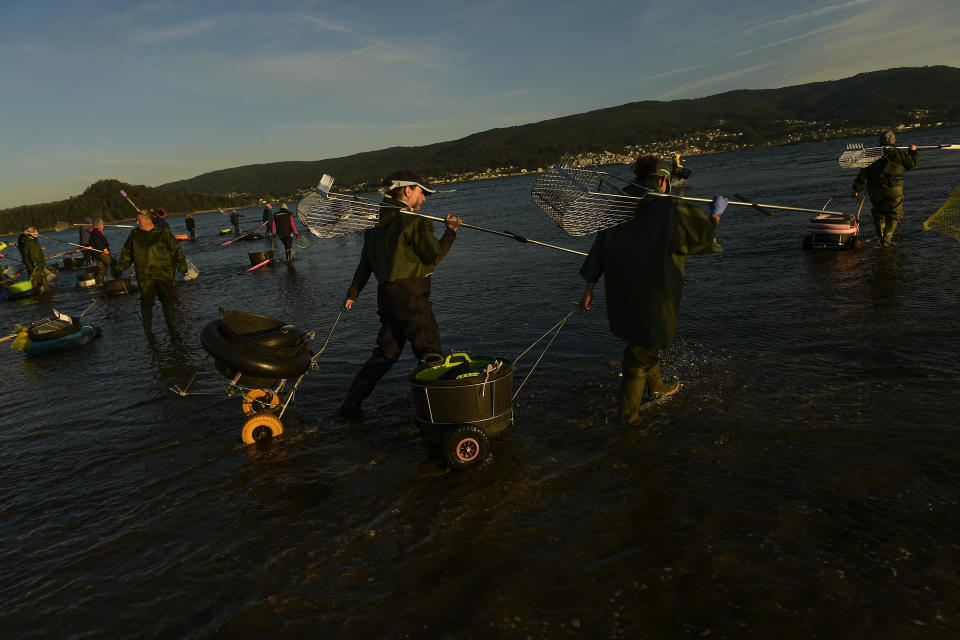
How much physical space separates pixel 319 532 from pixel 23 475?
11.7ft

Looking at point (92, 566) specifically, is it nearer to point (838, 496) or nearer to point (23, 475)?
point (23, 475)

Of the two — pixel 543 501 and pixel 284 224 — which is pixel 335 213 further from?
pixel 284 224

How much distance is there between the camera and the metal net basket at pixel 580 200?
188 inches

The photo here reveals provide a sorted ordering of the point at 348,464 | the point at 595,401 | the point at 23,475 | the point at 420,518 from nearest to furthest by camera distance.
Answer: the point at 420,518 < the point at 348,464 < the point at 23,475 < the point at 595,401

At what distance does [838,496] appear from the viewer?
3541 mm

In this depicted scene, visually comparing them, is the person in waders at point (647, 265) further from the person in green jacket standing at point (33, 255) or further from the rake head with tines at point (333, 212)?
the person in green jacket standing at point (33, 255)

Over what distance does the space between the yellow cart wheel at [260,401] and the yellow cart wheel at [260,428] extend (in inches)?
5.4

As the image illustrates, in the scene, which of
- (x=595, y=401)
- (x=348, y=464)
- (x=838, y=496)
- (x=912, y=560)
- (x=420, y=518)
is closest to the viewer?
(x=912, y=560)

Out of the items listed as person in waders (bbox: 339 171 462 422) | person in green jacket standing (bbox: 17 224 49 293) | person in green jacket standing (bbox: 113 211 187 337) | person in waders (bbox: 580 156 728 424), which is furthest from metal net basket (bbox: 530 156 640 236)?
person in green jacket standing (bbox: 17 224 49 293)

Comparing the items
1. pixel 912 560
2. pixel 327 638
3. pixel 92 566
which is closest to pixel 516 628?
pixel 327 638

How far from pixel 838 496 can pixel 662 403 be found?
74.8 inches

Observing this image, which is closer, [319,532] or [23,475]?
[319,532]

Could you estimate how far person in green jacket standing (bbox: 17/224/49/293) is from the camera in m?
15.4

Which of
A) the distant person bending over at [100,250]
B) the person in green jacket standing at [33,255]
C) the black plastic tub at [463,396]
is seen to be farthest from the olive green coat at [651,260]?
the distant person bending over at [100,250]
